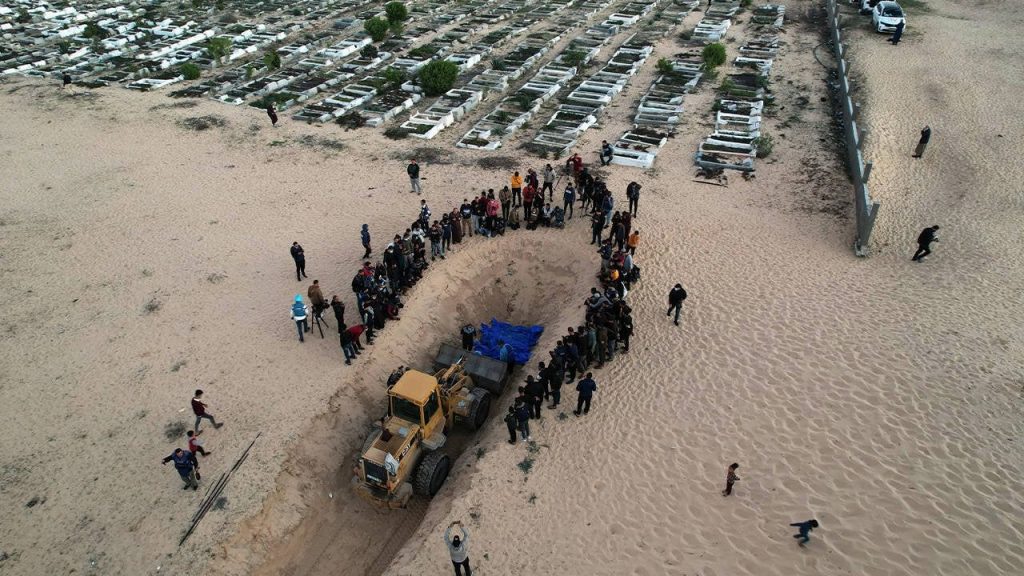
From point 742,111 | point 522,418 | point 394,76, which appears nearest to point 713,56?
point 742,111

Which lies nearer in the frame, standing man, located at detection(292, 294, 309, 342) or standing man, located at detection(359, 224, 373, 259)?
standing man, located at detection(292, 294, 309, 342)

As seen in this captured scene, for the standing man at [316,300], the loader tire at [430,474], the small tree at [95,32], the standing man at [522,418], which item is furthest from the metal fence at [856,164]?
the small tree at [95,32]

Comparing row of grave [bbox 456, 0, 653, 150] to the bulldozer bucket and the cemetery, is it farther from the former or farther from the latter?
the bulldozer bucket

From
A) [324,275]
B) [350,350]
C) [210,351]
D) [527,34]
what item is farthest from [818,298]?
[527,34]

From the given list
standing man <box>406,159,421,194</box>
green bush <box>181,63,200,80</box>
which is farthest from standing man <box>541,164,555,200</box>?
green bush <box>181,63,200,80</box>

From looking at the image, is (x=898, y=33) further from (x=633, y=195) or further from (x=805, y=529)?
(x=805, y=529)

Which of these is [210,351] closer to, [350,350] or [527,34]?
[350,350]

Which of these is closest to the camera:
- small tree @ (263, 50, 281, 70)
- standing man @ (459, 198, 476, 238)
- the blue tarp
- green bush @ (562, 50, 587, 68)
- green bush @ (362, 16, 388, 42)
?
the blue tarp
